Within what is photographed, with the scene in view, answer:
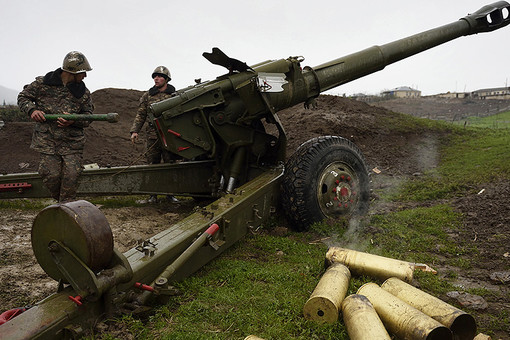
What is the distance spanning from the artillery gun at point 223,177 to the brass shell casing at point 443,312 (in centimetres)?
153

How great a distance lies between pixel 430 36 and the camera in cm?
616

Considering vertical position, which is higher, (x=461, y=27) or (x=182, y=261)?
(x=461, y=27)

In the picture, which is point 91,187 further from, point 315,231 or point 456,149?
point 456,149

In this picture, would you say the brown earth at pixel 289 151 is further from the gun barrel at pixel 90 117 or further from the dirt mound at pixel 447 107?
the dirt mound at pixel 447 107

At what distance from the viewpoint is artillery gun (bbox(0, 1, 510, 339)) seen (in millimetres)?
2518

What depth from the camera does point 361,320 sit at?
2.59m

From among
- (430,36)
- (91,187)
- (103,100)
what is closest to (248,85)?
(91,187)

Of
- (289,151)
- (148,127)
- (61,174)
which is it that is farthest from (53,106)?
(289,151)

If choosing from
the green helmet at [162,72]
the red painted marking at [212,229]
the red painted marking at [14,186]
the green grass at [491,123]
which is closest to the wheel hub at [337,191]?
the red painted marking at [212,229]

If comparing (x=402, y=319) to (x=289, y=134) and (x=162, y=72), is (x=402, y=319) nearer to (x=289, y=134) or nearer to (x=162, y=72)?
(x=162, y=72)

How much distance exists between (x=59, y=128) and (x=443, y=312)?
14.0ft

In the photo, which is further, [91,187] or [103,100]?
[103,100]

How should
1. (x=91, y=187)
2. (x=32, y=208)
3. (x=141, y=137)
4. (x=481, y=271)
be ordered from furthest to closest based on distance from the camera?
(x=141, y=137)
(x=32, y=208)
(x=91, y=187)
(x=481, y=271)

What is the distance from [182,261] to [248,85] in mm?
2342
